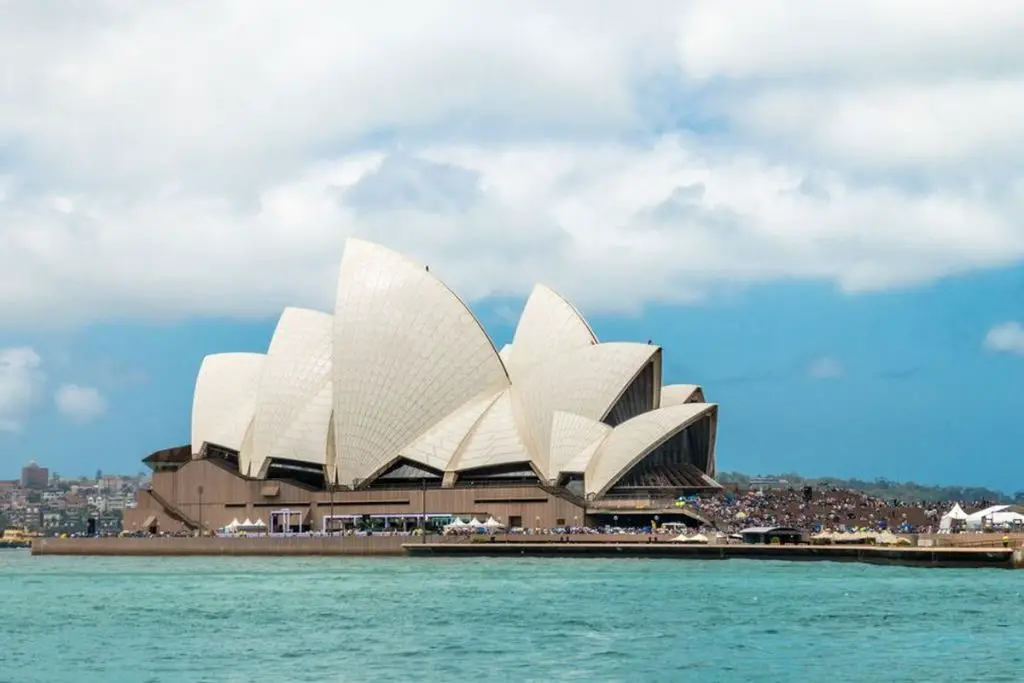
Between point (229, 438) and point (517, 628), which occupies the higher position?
point (229, 438)

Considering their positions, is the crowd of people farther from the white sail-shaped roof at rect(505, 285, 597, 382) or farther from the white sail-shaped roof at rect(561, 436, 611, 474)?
the white sail-shaped roof at rect(505, 285, 597, 382)

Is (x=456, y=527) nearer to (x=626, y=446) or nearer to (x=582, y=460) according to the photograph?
(x=582, y=460)

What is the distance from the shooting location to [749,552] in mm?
68250

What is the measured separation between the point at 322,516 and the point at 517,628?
48264 millimetres

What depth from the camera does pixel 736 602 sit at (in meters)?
44.7

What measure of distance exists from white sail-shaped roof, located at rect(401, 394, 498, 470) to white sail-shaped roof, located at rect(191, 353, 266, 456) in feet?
42.6

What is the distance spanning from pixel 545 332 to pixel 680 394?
9285 mm

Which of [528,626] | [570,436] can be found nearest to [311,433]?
[570,436]

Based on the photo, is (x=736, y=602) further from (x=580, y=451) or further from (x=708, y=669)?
(x=580, y=451)

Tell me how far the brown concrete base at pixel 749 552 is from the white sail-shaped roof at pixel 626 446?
7597 millimetres

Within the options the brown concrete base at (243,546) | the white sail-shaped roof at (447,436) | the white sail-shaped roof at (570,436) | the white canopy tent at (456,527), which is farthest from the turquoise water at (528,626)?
the white sail-shaped roof at (447,436)

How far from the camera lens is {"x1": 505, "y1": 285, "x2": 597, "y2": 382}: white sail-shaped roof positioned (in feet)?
275

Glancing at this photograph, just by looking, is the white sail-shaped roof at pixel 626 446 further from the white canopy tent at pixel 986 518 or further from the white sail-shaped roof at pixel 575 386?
the white canopy tent at pixel 986 518

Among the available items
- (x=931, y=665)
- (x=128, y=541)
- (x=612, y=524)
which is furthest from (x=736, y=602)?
(x=128, y=541)
